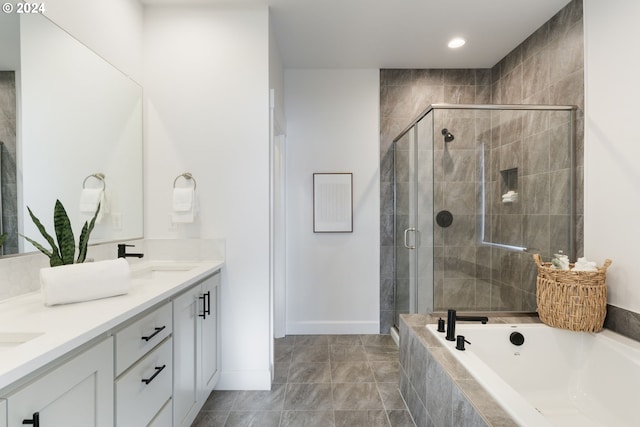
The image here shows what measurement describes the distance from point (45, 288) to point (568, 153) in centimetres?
312

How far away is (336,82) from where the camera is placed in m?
3.27

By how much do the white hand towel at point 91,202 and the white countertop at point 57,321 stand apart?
0.51m

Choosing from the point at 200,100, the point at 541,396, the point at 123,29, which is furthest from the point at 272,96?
the point at 541,396

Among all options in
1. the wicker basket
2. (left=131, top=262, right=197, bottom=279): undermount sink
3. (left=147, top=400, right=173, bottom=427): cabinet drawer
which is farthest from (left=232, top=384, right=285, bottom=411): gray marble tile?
the wicker basket

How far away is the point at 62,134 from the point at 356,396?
Result: 240cm

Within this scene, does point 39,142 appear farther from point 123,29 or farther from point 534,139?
point 534,139

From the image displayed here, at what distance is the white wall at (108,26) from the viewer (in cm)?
163

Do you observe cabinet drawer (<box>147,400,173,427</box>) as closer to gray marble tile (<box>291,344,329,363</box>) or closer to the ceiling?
gray marble tile (<box>291,344,329,363</box>)

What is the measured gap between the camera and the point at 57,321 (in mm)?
1034

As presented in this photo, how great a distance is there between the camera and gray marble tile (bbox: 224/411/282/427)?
1.85 m

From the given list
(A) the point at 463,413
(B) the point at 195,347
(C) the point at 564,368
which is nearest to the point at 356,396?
(A) the point at 463,413

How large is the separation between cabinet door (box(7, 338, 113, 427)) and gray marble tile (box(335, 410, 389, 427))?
1.33 metres

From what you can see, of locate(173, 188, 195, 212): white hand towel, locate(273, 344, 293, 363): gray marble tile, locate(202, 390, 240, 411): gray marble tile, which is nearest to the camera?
locate(202, 390, 240, 411): gray marble tile

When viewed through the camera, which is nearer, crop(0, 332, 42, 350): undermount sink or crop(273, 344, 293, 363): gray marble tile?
crop(0, 332, 42, 350): undermount sink
